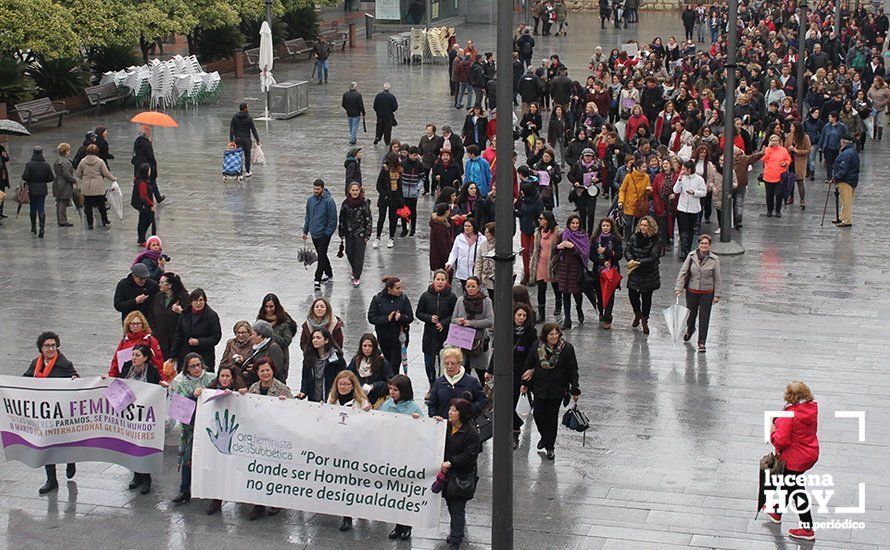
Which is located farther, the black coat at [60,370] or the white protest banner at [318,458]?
the black coat at [60,370]

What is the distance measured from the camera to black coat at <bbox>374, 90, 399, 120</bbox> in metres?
30.0

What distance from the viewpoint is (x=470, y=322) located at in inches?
569

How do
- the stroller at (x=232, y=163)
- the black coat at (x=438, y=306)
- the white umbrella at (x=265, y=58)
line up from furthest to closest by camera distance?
the white umbrella at (x=265, y=58), the stroller at (x=232, y=163), the black coat at (x=438, y=306)

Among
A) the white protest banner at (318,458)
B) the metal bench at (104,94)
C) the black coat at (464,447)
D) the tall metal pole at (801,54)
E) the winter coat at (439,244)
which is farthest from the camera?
the metal bench at (104,94)

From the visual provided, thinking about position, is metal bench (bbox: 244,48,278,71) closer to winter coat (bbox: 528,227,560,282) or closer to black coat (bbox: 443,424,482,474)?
winter coat (bbox: 528,227,560,282)

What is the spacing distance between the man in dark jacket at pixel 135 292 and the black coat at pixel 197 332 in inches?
50.9

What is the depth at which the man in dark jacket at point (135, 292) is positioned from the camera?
1544cm

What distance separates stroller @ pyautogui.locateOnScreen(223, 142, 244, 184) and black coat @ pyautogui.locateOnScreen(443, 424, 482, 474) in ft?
54.3

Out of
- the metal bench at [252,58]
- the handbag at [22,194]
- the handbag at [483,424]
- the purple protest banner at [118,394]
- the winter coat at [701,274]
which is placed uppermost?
the metal bench at [252,58]

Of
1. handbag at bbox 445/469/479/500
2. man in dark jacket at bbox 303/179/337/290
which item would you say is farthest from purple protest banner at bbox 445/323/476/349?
man in dark jacket at bbox 303/179/337/290

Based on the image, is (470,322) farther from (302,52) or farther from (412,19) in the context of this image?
(412,19)

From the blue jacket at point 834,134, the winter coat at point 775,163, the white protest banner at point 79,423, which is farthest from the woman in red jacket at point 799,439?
the blue jacket at point 834,134

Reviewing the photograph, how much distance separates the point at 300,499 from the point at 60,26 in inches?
922

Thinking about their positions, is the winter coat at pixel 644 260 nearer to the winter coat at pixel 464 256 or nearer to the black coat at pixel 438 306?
the winter coat at pixel 464 256
